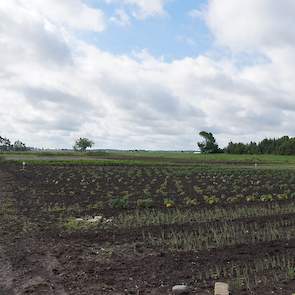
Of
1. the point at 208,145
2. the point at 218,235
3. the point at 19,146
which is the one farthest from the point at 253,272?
the point at 19,146

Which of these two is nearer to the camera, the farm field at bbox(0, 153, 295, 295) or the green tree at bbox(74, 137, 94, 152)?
the farm field at bbox(0, 153, 295, 295)

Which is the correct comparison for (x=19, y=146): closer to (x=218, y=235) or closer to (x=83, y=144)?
(x=83, y=144)

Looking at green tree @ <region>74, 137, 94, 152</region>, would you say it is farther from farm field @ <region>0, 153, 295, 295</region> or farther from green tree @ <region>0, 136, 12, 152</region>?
farm field @ <region>0, 153, 295, 295</region>

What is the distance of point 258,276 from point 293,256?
4.46 feet

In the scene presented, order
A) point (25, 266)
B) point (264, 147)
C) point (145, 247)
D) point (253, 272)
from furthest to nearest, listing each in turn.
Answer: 1. point (264, 147)
2. point (145, 247)
3. point (25, 266)
4. point (253, 272)

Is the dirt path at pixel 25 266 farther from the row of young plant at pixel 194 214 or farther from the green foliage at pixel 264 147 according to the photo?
the green foliage at pixel 264 147

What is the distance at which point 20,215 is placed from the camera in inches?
→ 547

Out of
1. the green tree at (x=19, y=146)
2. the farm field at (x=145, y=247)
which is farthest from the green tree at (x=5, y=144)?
the farm field at (x=145, y=247)

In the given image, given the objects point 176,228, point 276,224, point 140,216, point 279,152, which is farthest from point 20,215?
point 279,152

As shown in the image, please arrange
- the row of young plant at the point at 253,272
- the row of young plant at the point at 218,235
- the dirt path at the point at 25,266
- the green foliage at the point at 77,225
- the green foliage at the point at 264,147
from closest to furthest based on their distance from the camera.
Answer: the row of young plant at the point at 253,272 → the dirt path at the point at 25,266 → the row of young plant at the point at 218,235 → the green foliage at the point at 77,225 → the green foliage at the point at 264,147

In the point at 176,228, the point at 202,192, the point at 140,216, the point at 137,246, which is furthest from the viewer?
the point at 202,192

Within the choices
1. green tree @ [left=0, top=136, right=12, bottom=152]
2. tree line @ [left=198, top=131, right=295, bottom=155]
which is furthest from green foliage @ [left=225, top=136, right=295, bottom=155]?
green tree @ [left=0, top=136, right=12, bottom=152]

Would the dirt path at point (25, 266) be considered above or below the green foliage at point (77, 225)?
below

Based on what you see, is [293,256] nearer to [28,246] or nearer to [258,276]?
[258,276]
